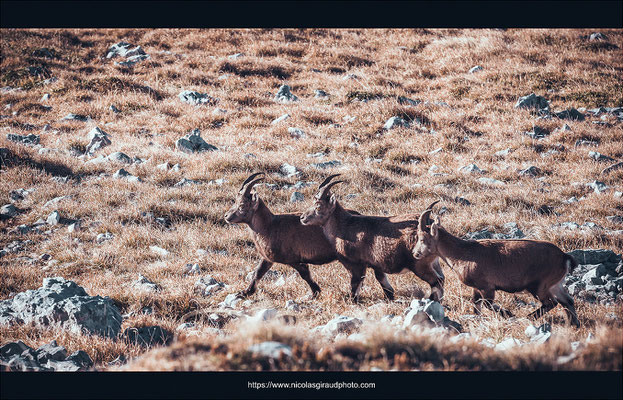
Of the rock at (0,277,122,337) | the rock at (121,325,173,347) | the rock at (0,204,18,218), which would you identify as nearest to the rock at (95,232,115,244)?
the rock at (0,204,18,218)

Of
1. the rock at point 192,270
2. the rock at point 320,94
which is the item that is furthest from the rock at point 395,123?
the rock at point 192,270

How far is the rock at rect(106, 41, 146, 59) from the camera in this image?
26266 millimetres

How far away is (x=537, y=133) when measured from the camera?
54.9 ft

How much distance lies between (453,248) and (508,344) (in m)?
2.26

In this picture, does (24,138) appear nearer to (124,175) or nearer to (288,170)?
(124,175)

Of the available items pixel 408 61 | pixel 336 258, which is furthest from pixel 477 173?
pixel 408 61

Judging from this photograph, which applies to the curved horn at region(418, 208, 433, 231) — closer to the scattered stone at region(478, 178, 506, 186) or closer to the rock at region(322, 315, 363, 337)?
the rock at region(322, 315, 363, 337)

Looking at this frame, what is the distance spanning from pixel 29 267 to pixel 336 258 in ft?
17.4

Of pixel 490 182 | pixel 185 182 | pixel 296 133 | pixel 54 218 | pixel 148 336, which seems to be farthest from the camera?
pixel 296 133

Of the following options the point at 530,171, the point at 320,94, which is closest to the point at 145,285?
the point at 530,171

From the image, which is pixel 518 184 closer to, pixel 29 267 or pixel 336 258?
pixel 336 258

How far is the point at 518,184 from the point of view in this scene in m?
13.4

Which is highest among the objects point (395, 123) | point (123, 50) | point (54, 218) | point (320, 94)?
point (123, 50)

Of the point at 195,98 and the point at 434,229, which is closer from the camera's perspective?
the point at 434,229
